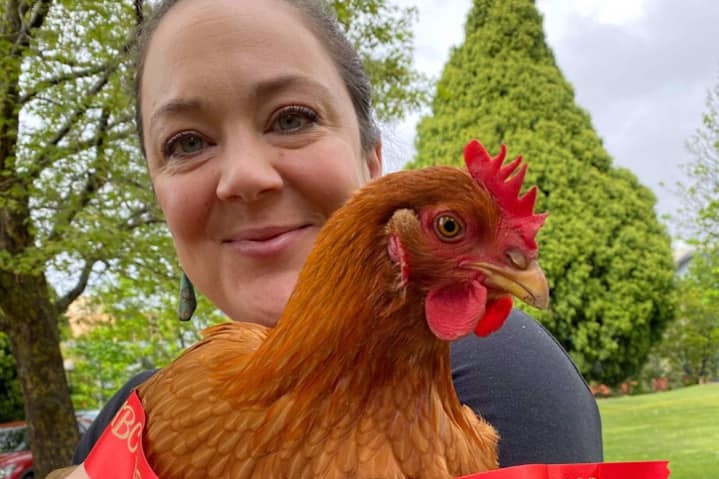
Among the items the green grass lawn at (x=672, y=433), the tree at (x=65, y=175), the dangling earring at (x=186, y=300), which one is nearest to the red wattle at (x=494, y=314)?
the dangling earring at (x=186, y=300)

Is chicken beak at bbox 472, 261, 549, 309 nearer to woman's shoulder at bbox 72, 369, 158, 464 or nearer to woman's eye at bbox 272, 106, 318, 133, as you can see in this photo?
woman's eye at bbox 272, 106, 318, 133

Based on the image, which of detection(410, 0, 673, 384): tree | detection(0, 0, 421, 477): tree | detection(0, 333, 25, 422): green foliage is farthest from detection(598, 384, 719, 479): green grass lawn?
detection(0, 333, 25, 422): green foliage

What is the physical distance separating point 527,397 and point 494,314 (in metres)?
0.37

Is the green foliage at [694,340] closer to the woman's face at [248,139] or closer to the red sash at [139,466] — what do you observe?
the woman's face at [248,139]

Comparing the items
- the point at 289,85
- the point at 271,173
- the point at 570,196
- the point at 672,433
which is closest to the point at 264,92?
the point at 289,85

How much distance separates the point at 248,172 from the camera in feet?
4.14

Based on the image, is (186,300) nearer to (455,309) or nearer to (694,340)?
(455,309)

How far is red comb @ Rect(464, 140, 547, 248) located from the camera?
92cm

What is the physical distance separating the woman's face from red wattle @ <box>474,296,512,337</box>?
542mm

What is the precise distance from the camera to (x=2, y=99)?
4777 millimetres

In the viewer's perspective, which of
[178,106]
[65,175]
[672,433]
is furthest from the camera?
[672,433]

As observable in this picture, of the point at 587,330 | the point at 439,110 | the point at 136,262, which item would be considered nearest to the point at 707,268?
the point at 587,330

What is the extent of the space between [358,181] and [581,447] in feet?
2.39

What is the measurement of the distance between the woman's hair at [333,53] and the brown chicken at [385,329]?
0.70m
